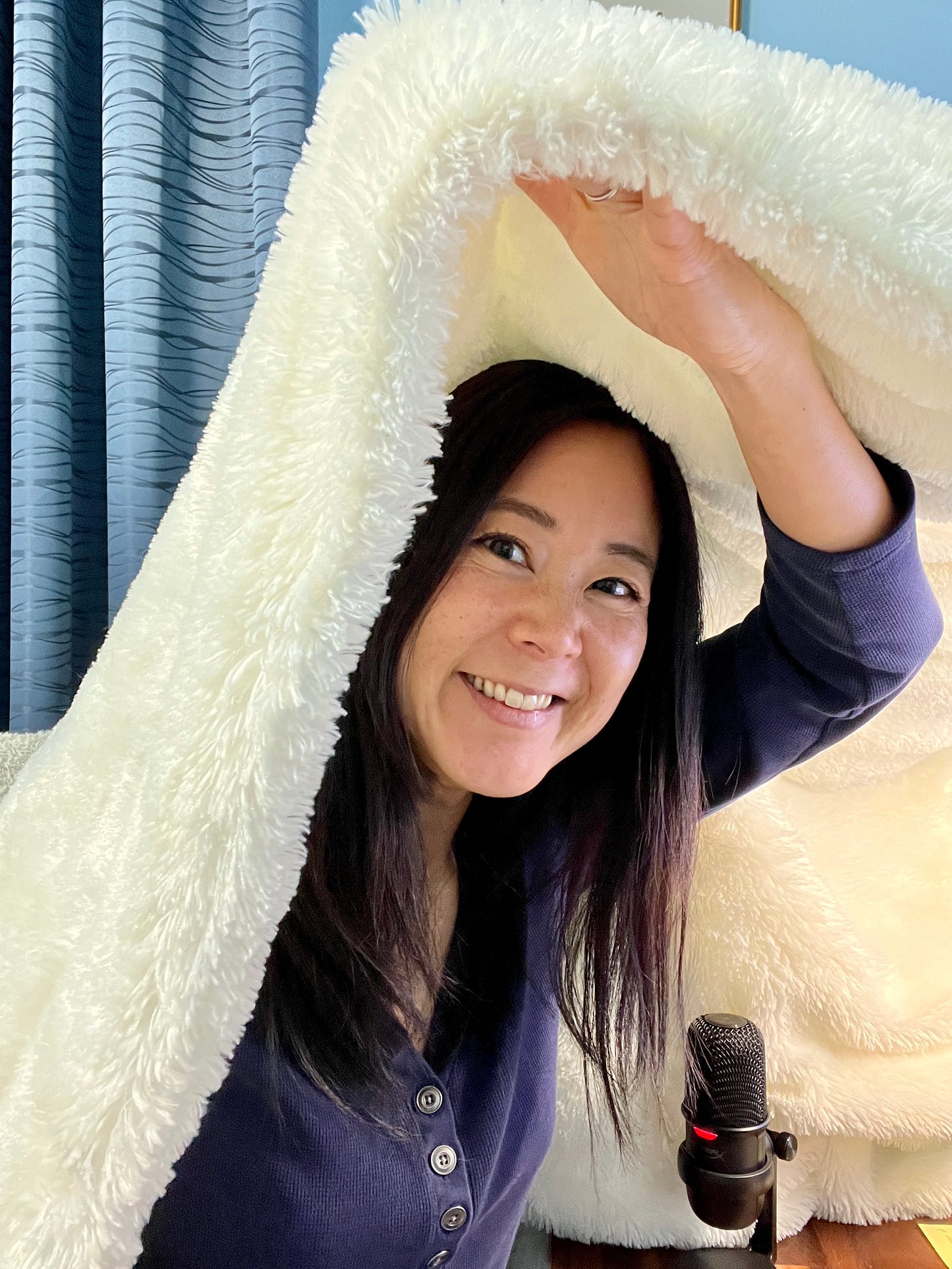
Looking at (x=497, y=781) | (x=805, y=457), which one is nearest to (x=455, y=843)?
(x=497, y=781)

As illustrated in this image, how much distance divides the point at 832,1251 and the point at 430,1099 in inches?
20.8

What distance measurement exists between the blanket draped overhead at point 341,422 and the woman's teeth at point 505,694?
20 centimetres

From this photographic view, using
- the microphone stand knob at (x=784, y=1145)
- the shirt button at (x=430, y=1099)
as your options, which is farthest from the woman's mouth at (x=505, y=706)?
the microphone stand knob at (x=784, y=1145)

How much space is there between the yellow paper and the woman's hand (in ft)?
2.82

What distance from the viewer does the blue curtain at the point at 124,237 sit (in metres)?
1.10

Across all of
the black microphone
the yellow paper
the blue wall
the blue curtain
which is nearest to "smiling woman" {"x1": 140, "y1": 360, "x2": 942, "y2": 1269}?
the black microphone

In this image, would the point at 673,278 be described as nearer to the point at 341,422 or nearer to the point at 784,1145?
the point at 341,422

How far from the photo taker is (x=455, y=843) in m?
0.88

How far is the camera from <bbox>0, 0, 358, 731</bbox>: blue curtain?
1100 mm

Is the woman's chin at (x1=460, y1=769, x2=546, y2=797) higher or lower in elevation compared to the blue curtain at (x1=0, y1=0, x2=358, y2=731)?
lower

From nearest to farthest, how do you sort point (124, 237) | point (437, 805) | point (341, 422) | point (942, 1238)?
point (341, 422), point (437, 805), point (942, 1238), point (124, 237)

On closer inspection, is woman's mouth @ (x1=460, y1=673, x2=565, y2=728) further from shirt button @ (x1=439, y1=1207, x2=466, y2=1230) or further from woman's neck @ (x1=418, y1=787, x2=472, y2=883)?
shirt button @ (x1=439, y1=1207, x2=466, y2=1230)

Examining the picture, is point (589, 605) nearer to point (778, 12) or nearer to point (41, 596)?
point (41, 596)

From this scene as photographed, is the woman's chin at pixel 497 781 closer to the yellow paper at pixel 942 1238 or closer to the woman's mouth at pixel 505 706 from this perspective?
the woman's mouth at pixel 505 706
